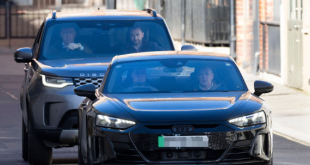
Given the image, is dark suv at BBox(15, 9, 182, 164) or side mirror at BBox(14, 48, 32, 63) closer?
dark suv at BBox(15, 9, 182, 164)

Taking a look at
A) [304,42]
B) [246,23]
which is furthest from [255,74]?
[304,42]

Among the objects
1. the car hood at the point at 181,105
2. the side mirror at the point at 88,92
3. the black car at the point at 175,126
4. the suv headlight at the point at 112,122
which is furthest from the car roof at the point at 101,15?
the suv headlight at the point at 112,122

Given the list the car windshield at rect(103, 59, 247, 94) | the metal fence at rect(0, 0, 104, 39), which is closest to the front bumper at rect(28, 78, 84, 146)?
the car windshield at rect(103, 59, 247, 94)

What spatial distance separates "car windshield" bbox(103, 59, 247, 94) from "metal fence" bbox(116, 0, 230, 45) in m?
18.1

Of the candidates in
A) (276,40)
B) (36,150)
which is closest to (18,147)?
(36,150)

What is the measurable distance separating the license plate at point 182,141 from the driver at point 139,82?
1.15 meters

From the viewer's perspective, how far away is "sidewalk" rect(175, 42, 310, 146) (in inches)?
540

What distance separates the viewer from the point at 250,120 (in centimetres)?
790

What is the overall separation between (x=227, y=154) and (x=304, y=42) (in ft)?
39.5

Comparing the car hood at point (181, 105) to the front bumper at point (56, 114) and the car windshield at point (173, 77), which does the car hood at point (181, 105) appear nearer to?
the car windshield at point (173, 77)

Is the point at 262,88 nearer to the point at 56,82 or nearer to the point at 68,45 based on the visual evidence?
the point at 56,82

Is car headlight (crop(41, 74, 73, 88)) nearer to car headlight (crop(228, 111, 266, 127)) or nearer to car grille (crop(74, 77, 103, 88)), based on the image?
car grille (crop(74, 77, 103, 88))

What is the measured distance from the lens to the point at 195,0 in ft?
94.7

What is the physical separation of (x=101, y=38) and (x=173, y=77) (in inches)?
114
